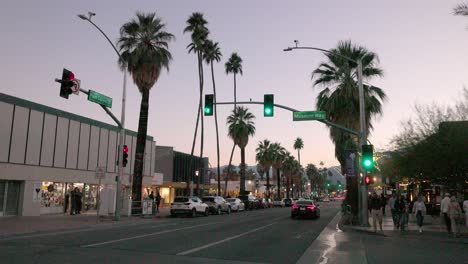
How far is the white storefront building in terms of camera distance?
2747cm

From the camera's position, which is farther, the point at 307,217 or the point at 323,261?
the point at 307,217

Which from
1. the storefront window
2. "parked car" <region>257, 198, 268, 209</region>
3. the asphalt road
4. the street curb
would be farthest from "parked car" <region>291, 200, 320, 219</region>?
"parked car" <region>257, 198, 268, 209</region>

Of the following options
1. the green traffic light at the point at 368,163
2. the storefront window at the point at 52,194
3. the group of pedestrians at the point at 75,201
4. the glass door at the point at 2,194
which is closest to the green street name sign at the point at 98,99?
the group of pedestrians at the point at 75,201

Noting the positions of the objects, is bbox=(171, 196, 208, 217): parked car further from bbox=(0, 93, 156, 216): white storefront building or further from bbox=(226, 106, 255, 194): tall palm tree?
bbox=(226, 106, 255, 194): tall palm tree

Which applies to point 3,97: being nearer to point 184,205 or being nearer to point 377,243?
point 184,205

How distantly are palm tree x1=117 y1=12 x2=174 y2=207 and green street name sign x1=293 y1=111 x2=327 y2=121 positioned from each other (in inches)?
508

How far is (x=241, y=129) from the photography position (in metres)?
60.8

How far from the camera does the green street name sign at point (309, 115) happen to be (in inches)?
900

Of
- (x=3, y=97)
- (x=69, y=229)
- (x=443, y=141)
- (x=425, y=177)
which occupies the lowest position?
(x=69, y=229)

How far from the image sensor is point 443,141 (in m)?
21.7

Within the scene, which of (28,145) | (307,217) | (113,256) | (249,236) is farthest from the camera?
(307,217)

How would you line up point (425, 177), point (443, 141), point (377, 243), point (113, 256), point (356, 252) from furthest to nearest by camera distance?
point (425, 177), point (443, 141), point (377, 243), point (356, 252), point (113, 256)

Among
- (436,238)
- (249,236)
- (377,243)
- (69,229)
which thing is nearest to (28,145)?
(69,229)

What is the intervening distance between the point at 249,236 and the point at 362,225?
27.3 ft
